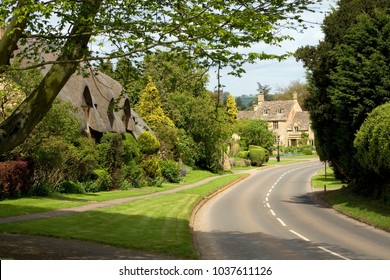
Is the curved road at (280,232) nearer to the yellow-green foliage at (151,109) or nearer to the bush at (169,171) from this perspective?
the bush at (169,171)

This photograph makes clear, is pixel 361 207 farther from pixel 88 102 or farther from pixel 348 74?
pixel 88 102

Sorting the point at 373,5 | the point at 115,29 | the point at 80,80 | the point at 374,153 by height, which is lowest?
the point at 374,153

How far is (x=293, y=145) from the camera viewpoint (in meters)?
131

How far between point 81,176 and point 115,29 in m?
26.4

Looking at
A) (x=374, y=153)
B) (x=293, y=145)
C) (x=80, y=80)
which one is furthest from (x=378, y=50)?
(x=293, y=145)

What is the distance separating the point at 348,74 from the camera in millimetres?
30844

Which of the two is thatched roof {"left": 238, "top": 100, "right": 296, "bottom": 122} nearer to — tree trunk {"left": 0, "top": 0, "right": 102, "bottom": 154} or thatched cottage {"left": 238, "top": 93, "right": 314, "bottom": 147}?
thatched cottage {"left": 238, "top": 93, "right": 314, "bottom": 147}

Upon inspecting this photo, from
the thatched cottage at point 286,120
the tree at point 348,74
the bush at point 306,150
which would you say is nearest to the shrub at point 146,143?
the tree at point 348,74

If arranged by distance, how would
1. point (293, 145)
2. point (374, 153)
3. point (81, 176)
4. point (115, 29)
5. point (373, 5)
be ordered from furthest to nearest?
point (293, 145)
point (81, 176)
point (373, 5)
point (374, 153)
point (115, 29)

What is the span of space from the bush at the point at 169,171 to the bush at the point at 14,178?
22.1m

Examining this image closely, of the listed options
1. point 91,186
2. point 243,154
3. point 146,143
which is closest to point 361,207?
point 91,186

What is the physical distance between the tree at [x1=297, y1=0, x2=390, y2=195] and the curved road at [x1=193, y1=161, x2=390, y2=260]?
428 centimetres

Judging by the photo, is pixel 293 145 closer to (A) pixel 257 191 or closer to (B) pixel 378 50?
(A) pixel 257 191

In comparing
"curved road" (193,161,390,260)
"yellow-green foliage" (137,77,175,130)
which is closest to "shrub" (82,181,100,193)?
"curved road" (193,161,390,260)
